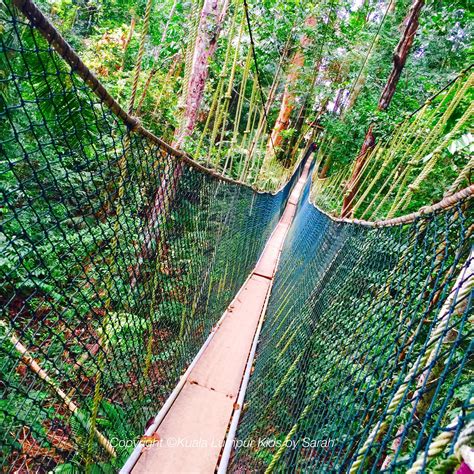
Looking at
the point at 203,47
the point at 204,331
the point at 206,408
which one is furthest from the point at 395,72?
the point at 206,408

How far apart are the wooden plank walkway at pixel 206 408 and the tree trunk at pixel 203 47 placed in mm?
1620

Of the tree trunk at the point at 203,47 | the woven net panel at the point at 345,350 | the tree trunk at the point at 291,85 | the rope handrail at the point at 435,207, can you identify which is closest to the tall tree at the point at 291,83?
the tree trunk at the point at 291,85

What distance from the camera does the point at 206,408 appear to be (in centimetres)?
149

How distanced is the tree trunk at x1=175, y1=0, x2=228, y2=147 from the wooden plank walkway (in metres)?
1.62

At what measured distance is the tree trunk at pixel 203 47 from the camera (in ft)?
7.95

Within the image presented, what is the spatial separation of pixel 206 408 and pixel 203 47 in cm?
269

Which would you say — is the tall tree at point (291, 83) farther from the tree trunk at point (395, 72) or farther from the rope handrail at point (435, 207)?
the rope handrail at point (435, 207)

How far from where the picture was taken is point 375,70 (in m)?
5.34

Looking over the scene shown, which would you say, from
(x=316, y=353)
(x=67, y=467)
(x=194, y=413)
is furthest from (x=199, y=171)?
(x=67, y=467)

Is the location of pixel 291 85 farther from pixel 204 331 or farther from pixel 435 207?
pixel 435 207

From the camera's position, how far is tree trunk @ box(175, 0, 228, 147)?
2424mm

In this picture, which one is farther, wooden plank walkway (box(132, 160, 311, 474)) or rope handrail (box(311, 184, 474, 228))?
wooden plank walkway (box(132, 160, 311, 474))

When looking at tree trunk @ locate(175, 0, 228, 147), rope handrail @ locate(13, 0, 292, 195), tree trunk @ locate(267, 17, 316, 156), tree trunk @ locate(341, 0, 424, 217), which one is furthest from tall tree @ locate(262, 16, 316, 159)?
rope handrail @ locate(13, 0, 292, 195)

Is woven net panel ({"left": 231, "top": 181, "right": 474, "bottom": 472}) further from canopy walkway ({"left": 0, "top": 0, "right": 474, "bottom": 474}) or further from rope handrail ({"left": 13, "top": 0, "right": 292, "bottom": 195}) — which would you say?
rope handrail ({"left": 13, "top": 0, "right": 292, "bottom": 195})
